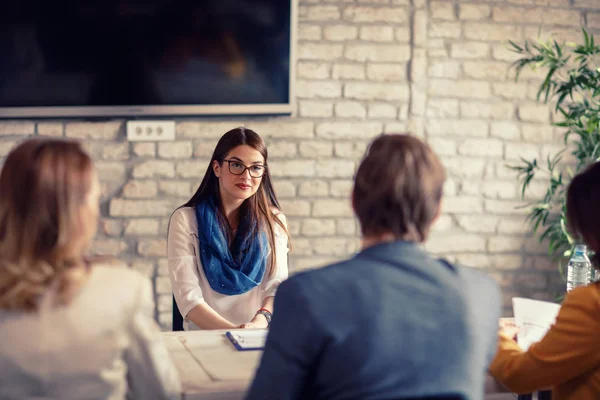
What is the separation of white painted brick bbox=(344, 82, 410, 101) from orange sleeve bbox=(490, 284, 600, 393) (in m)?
2.24

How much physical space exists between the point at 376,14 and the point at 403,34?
180mm

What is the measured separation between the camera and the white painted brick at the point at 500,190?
3816mm

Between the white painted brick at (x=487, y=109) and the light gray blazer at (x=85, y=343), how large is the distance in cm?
276

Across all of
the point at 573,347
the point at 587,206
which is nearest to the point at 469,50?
the point at 587,206

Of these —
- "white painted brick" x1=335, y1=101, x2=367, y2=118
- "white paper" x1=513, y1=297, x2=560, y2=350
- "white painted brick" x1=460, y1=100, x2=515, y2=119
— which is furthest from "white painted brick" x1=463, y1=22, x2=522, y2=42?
"white paper" x1=513, y1=297, x2=560, y2=350

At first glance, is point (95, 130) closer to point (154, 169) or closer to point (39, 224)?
point (154, 169)

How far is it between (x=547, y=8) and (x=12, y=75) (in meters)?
2.83

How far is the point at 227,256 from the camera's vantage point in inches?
98.6

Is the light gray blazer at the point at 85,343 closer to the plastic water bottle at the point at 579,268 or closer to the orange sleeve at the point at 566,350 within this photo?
the orange sleeve at the point at 566,350

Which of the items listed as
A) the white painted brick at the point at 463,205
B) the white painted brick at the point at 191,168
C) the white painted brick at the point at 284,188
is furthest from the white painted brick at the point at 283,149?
the white painted brick at the point at 463,205

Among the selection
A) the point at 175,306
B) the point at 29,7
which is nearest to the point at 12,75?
the point at 29,7

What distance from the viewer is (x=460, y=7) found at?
3.72 m

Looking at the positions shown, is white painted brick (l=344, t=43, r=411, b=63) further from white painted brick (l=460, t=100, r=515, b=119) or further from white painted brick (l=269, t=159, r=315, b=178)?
white painted brick (l=269, t=159, r=315, b=178)

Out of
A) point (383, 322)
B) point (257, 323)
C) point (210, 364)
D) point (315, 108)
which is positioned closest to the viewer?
point (383, 322)
